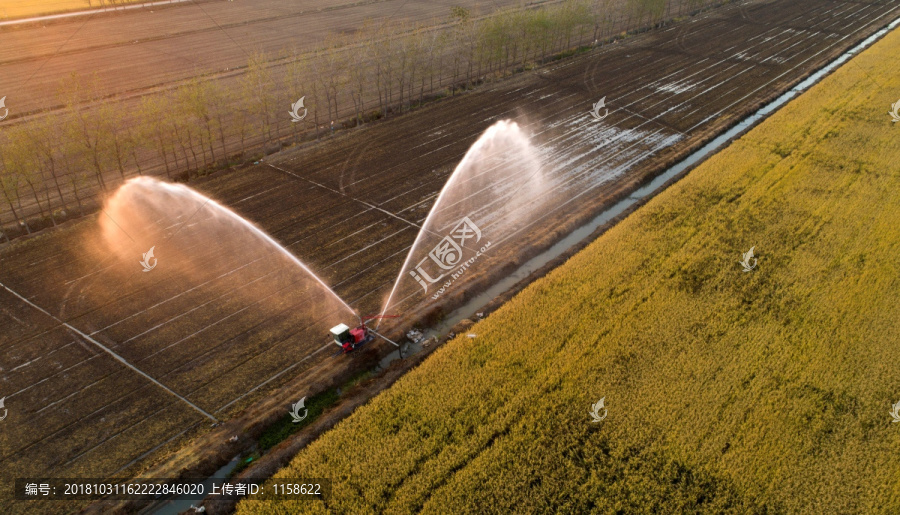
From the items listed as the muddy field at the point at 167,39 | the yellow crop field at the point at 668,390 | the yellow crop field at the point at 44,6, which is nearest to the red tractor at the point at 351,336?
the yellow crop field at the point at 668,390

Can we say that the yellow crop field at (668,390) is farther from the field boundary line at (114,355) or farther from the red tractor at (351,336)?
the field boundary line at (114,355)

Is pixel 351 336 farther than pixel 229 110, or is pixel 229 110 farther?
pixel 229 110

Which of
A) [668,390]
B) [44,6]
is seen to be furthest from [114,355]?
[44,6]

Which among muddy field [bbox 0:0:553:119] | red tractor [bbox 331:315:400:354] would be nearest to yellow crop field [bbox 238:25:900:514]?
red tractor [bbox 331:315:400:354]

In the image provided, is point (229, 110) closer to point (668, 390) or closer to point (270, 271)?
point (270, 271)

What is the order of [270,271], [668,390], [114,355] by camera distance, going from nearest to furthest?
1. [668,390]
2. [114,355]
3. [270,271]

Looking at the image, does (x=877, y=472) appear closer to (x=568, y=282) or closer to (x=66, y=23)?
→ (x=568, y=282)

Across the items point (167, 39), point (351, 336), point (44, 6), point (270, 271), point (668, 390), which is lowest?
point (668, 390)
